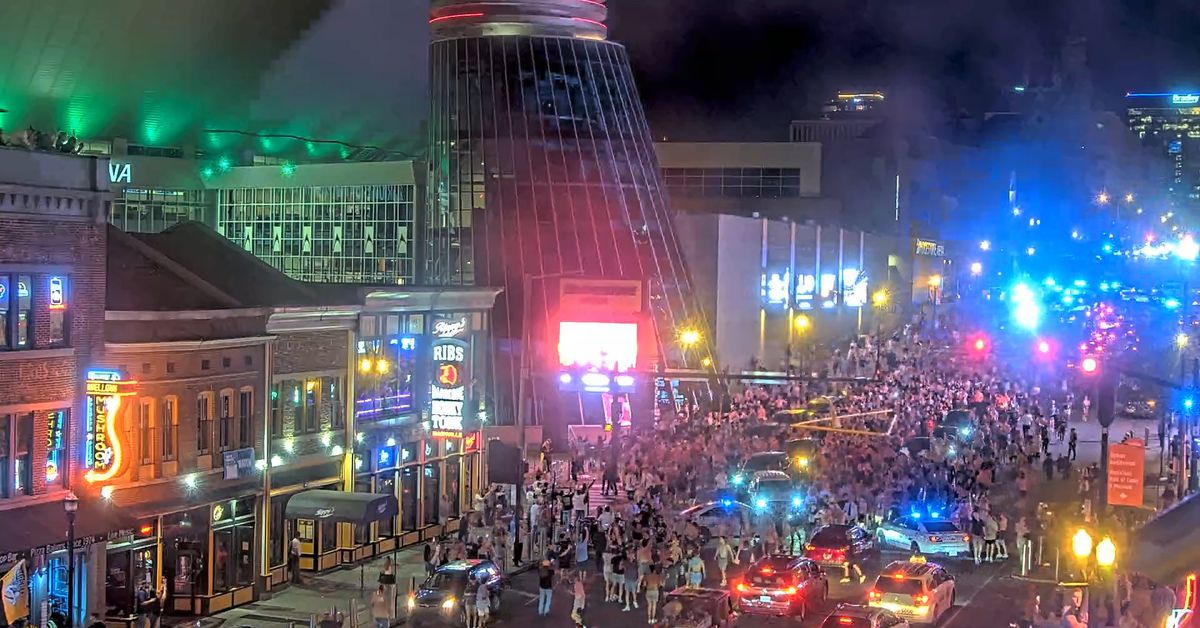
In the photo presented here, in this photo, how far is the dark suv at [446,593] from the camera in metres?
30.3

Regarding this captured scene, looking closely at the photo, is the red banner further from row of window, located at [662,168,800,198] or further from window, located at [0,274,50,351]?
row of window, located at [662,168,800,198]

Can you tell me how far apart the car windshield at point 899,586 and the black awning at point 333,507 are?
12395 millimetres

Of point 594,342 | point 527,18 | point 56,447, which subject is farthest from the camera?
point 527,18

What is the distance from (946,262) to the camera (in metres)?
119

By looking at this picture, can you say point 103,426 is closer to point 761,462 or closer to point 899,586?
point 899,586

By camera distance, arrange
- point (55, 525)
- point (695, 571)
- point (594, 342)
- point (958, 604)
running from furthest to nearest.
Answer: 1. point (594, 342)
2. point (695, 571)
3. point (958, 604)
4. point (55, 525)

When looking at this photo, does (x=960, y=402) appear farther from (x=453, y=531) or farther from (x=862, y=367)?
(x=453, y=531)

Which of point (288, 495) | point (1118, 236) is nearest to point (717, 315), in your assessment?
point (288, 495)

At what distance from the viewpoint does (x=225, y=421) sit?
33781 mm

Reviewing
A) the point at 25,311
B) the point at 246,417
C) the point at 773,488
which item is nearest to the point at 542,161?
the point at 773,488

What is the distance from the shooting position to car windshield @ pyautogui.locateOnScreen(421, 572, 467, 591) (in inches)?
1198

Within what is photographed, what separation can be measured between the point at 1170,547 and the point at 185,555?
22.9 metres

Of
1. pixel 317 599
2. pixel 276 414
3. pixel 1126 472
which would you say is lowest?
pixel 317 599

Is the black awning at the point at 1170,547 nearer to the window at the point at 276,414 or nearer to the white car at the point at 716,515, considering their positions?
the white car at the point at 716,515
